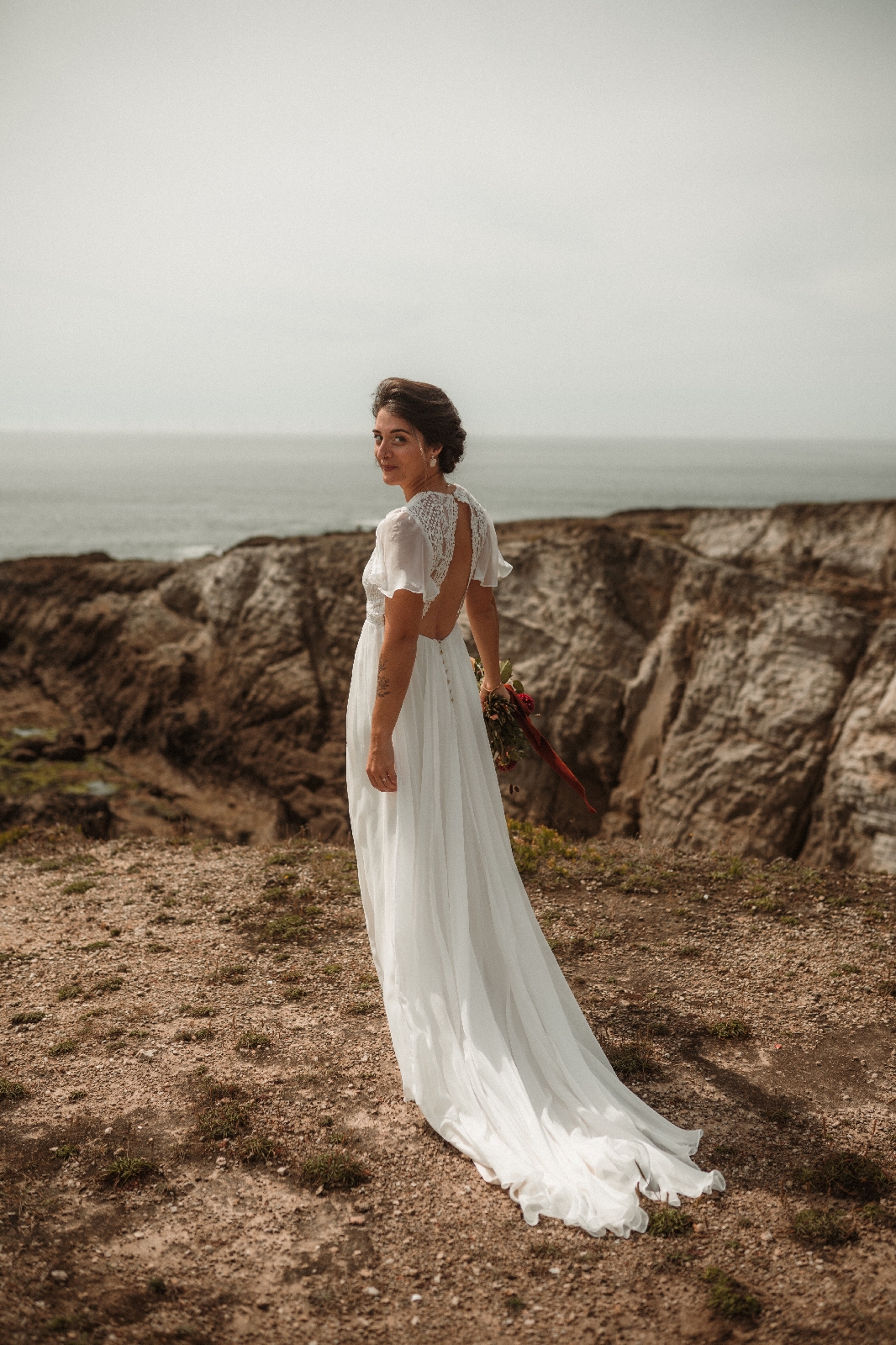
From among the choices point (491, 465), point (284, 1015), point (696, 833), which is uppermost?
point (491, 465)

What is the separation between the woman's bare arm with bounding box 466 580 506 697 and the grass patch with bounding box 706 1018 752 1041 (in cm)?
252

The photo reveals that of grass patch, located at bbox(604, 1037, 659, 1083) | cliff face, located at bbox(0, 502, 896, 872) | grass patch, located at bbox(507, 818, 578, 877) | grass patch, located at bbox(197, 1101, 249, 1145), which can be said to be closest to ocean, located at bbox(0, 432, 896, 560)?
cliff face, located at bbox(0, 502, 896, 872)

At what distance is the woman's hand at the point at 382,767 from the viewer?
14.0ft

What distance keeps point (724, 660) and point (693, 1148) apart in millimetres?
17728

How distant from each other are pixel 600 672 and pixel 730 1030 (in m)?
16.7

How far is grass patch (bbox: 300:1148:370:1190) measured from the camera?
13.1 feet

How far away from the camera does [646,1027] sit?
5.38 m

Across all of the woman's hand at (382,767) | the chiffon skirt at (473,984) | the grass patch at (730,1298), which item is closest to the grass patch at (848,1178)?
the chiffon skirt at (473,984)

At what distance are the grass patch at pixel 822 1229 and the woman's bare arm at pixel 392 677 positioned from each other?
2.60 metres

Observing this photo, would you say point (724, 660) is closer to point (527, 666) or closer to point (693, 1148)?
point (527, 666)

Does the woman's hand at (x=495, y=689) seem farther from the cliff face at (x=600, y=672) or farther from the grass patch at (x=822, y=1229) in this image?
the cliff face at (x=600, y=672)

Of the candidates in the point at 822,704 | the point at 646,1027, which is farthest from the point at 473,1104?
the point at 822,704

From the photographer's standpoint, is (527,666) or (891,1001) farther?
(527,666)

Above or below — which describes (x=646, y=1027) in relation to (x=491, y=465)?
below
